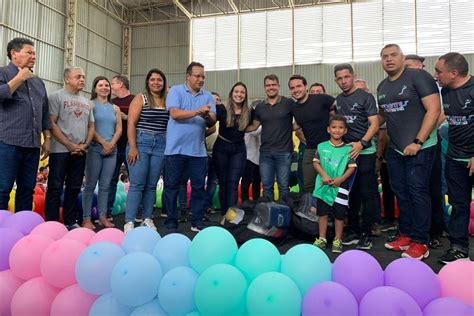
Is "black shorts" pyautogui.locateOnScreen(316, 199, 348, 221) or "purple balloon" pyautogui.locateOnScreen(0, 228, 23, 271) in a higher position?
"black shorts" pyautogui.locateOnScreen(316, 199, 348, 221)

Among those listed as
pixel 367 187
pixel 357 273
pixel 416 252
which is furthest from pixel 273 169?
pixel 357 273

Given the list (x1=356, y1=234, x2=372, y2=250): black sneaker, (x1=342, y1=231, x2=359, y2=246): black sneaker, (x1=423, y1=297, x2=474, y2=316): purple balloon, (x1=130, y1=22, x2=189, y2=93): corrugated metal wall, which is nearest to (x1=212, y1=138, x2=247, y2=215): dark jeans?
(x1=342, y1=231, x2=359, y2=246): black sneaker

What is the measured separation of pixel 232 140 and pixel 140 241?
63.0 inches

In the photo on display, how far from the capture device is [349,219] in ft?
9.60

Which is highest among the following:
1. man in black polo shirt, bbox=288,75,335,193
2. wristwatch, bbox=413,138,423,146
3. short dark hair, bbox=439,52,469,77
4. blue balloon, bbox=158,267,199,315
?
short dark hair, bbox=439,52,469,77

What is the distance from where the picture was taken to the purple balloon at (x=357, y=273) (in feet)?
4.45

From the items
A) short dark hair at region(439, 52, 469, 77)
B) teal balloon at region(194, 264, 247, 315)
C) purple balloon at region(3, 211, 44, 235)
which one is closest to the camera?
teal balloon at region(194, 264, 247, 315)

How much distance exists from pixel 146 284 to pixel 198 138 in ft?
5.24

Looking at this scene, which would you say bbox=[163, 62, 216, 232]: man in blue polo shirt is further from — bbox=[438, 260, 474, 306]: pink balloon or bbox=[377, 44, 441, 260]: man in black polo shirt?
bbox=[438, 260, 474, 306]: pink balloon

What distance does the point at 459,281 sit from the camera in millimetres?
1345

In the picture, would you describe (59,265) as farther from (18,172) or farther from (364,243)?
(364,243)

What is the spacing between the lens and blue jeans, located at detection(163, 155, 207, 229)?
9.29ft

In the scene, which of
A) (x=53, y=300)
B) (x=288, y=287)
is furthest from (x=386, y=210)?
(x=53, y=300)

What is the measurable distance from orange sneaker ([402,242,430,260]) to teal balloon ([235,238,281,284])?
3.79 feet
